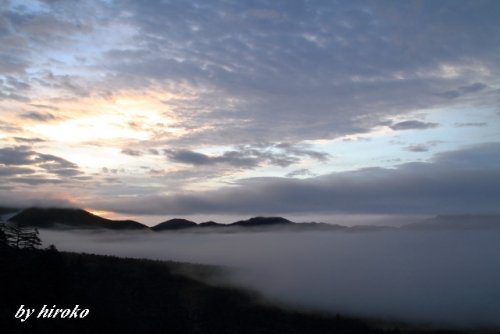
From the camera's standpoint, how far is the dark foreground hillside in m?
79.2

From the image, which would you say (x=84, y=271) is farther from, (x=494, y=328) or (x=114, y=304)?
(x=494, y=328)

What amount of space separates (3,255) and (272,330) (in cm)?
8859

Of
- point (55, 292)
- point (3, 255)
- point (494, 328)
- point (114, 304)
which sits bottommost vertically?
point (494, 328)

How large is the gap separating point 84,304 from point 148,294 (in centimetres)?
6541

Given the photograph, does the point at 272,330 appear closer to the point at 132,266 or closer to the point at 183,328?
the point at 183,328

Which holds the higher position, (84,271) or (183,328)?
(84,271)

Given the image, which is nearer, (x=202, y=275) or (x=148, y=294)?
(x=148, y=294)

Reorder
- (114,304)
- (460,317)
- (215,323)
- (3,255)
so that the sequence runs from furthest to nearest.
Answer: (460,317)
(215,323)
(114,304)
(3,255)

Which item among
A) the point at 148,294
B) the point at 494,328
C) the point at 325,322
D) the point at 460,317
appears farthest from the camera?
the point at 460,317


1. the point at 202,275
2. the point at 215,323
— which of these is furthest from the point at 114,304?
the point at 202,275

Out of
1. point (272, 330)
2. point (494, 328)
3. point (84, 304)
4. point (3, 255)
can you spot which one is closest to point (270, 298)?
point (272, 330)

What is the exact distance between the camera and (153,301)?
464ft

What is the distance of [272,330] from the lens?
140125 millimetres

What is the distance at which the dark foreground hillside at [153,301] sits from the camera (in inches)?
3120
